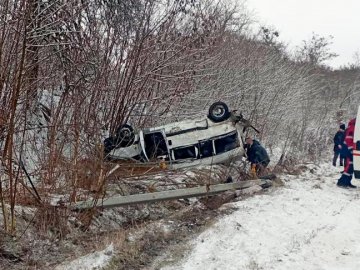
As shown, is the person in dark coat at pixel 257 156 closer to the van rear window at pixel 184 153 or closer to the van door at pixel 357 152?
the van rear window at pixel 184 153

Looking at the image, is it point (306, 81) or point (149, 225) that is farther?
point (306, 81)

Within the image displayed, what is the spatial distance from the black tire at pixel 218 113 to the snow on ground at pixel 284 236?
212 centimetres

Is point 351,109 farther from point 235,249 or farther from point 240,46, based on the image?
point 235,249

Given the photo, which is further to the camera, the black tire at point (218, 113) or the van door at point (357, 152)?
the black tire at point (218, 113)

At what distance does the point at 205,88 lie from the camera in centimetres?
1316

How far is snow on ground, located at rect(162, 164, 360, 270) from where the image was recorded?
15.0ft

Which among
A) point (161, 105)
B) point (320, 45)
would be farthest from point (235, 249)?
point (320, 45)

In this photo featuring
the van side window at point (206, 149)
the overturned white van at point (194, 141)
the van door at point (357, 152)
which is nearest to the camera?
the van door at point (357, 152)

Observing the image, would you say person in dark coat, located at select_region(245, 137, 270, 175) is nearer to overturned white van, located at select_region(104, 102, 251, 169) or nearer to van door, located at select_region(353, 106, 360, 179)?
overturned white van, located at select_region(104, 102, 251, 169)

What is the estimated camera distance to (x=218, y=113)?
963 centimetres

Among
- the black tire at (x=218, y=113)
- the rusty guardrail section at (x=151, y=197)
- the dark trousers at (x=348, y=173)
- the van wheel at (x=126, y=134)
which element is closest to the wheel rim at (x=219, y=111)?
the black tire at (x=218, y=113)

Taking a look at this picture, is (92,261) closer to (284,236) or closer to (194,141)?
(284,236)

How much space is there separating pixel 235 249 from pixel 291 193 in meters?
3.47

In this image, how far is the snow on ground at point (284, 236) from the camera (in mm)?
4574
